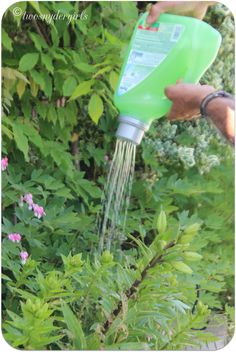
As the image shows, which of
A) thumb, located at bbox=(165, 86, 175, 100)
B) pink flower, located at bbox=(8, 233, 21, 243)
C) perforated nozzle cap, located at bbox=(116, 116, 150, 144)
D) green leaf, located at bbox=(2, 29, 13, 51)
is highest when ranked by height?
thumb, located at bbox=(165, 86, 175, 100)

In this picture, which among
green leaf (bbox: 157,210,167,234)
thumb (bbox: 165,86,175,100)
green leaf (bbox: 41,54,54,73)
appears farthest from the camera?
green leaf (bbox: 41,54,54,73)

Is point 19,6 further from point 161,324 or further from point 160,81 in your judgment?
point 161,324

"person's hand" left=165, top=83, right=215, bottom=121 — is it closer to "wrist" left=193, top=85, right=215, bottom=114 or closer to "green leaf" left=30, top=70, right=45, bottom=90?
"wrist" left=193, top=85, right=215, bottom=114

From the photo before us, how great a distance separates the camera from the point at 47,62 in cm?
179

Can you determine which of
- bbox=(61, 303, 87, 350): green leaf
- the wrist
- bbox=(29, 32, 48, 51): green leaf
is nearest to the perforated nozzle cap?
the wrist

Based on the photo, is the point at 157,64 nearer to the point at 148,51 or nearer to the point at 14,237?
the point at 148,51

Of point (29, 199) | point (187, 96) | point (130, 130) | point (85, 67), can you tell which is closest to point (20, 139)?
point (29, 199)

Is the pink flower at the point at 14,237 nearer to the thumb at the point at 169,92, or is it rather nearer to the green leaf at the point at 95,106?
the green leaf at the point at 95,106

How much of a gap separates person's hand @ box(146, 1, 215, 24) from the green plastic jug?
0.01 meters

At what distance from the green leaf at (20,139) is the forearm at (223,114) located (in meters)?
0.52

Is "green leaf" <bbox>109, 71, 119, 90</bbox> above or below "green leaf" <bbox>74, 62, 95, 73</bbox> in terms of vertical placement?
above

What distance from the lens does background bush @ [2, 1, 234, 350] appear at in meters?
1.36

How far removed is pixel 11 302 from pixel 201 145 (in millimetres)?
921

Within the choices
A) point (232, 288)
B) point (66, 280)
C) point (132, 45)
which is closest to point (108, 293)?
point (66, 280)
